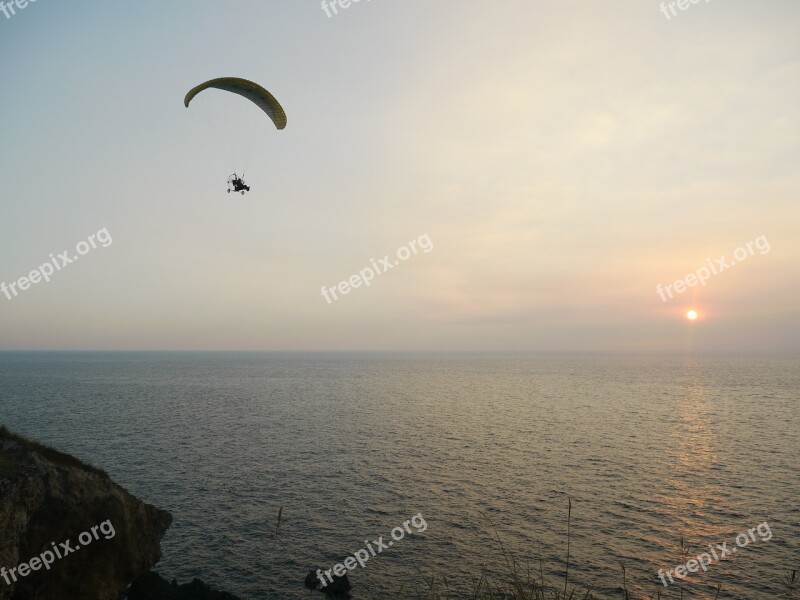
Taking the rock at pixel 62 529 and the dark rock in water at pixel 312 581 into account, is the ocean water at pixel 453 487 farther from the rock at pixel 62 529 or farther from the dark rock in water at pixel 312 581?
the rock at pixel 62 529

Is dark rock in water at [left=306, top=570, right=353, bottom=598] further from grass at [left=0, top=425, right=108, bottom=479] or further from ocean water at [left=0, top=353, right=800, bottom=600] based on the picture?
grass at [left=0, top=425, right=108, bottom=479]

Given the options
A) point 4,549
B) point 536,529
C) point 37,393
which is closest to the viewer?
point 4,549

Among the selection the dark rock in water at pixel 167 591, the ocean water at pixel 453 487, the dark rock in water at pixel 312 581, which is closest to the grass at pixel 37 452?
the dark rock in water at pixel 167 591

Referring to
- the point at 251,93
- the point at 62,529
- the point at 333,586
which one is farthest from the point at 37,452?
the point at 251,93

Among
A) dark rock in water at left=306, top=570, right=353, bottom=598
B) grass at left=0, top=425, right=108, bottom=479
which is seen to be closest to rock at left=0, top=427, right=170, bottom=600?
grass at left=0, top=425, right=108, bottom=479

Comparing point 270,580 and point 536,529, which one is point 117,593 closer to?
point 270,580

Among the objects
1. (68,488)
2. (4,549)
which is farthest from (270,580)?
(4,549)
